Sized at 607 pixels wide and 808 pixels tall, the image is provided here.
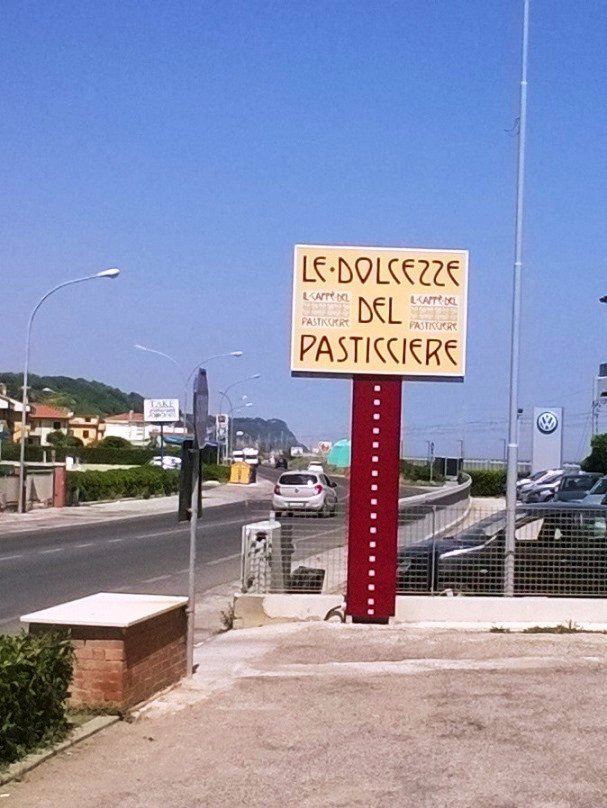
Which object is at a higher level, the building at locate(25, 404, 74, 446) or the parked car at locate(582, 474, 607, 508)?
the building at locate(25, 404, 74, 446)

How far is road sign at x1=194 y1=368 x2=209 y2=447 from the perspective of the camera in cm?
1088

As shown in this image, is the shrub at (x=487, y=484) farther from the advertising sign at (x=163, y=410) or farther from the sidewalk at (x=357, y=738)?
the sidewalk at (x=357, y=738)

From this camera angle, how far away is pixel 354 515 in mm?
15000

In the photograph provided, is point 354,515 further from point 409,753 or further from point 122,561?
point 122,561

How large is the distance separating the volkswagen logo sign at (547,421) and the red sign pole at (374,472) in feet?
142

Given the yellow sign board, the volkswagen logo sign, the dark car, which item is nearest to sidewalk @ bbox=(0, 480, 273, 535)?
the volkswagen logo sign

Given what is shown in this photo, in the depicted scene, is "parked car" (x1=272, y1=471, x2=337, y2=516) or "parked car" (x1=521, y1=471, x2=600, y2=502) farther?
"parked car" (x1=272, y1=471, x2=337, y2=516)

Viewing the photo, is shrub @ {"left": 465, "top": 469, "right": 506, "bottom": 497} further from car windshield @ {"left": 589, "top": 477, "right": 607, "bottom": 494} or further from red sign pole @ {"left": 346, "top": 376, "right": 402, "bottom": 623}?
red sign pole @ {"left": 346, "top": 376, "right": 402, "bottom": 623}

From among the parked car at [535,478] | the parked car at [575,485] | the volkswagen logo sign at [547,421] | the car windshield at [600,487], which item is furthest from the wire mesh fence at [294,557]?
the volkswagen logo sign at [547,421]

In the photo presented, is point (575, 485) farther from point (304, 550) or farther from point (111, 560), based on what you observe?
point (304, 550)

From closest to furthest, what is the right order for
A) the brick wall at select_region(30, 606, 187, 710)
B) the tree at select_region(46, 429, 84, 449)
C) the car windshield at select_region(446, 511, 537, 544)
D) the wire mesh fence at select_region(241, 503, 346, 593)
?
the brick wall at select_region(30, 606, 187, 710) → the wire mesh fence at select_region(241, 503, 346, 593) → the car windshield at select_region(446, 511, 537, 544) → the tree at select_region(46, 429, 84, 449)

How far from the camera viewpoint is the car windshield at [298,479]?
43.6 metres

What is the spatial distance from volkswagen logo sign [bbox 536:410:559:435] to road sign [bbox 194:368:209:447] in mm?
47817

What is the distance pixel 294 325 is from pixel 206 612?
192 inches
